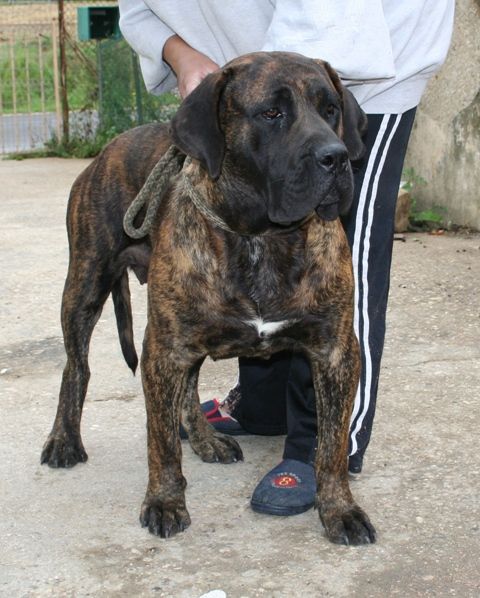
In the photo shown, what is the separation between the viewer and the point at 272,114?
3471 millimetres

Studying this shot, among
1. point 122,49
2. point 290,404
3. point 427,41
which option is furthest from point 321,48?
point 122,49

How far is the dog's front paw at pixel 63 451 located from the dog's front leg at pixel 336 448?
1061mm

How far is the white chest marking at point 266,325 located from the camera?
365 cm

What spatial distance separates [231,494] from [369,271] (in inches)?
37.6

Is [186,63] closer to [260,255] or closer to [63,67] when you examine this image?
[260,255]

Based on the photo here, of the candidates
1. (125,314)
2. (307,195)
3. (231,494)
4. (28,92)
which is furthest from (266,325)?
(28,92)

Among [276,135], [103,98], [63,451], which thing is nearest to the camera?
[276,135]

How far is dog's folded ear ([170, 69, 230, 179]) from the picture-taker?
3.51 metres

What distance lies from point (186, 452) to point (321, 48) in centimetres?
181

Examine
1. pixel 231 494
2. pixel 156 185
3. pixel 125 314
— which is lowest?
pixel 231 494

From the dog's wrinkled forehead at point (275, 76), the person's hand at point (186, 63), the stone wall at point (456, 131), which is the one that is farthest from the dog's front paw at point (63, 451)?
the stone wall at point (456, 131)

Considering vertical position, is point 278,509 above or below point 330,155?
below

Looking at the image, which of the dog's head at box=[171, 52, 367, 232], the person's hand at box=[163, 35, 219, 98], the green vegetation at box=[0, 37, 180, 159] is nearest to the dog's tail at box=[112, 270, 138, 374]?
the person's hand at box=[163, 35, 219, 98]

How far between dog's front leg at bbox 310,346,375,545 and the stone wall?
468cm
